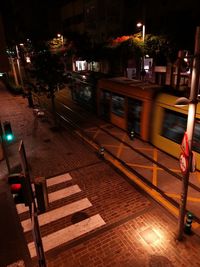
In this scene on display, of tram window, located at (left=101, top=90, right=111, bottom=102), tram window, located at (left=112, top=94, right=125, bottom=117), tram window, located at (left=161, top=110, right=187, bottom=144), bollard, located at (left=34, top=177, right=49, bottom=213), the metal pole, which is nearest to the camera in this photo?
bollard, located at (left=34, top=177, right=49, bottom=213)

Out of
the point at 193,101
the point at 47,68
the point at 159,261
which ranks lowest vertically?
the point at 159,261

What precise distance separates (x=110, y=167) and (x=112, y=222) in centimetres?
362

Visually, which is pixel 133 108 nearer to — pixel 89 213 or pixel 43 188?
pixel 89 213

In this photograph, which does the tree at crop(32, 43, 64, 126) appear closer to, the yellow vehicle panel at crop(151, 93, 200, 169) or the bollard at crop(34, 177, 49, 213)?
the yellow vehicle panel at crop(151, 93, 200, 169)

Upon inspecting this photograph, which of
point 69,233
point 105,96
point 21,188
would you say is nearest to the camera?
point 21,188

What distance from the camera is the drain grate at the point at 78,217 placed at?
763cm

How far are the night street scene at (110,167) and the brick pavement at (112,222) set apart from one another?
3cm

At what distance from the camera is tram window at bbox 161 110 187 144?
33.4ft

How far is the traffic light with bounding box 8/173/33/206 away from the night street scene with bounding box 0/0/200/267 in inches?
0.7

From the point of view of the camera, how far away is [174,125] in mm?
10617

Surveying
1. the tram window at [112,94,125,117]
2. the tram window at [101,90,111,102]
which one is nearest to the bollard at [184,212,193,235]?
the tram window at [112,94,125,117]

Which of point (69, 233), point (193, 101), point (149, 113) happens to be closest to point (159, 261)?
point (69, 233)

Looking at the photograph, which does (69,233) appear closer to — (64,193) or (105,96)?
(64,193)

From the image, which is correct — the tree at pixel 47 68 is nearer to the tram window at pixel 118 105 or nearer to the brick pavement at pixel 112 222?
the tram window at pixel 118 105
